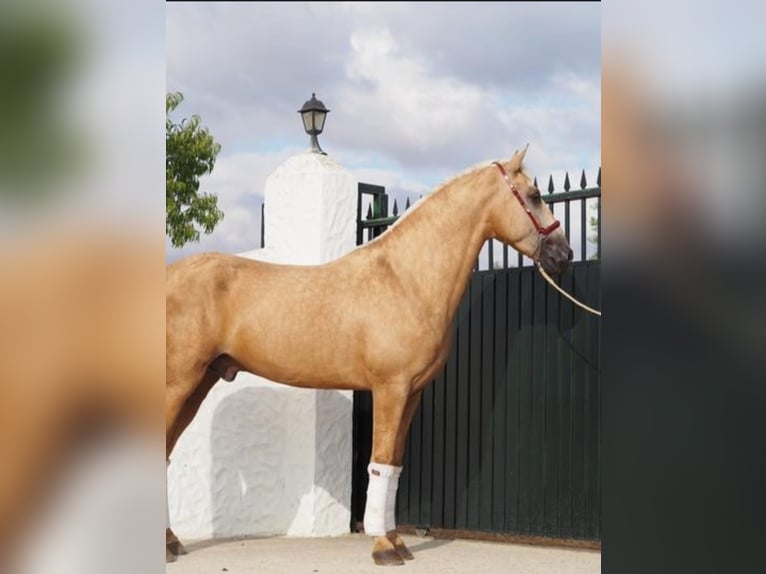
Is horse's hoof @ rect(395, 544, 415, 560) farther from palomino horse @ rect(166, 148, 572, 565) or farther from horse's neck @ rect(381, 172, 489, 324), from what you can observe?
horse's neck @ rect(381, 172, 489, 324)

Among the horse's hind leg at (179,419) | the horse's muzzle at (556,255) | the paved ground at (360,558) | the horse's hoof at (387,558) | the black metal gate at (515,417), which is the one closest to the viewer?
the paved ground at (360,558)

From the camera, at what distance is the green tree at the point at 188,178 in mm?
13812

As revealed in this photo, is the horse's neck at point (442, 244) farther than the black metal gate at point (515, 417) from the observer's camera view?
No

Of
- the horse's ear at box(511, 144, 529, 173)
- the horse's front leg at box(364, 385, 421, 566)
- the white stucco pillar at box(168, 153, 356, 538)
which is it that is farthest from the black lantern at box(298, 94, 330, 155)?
the horse's front leg at box(364, 385, 421, 566)

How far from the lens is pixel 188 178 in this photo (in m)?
14.3

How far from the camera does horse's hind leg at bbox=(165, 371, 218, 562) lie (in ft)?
18.7

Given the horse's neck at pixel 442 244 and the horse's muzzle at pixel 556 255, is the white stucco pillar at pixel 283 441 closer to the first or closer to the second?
the horse's neck at pixel 442 244

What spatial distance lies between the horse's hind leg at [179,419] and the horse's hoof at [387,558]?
1321 mm

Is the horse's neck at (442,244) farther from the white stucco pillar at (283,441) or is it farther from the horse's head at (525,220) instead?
the white stucco pillar at (283,441)

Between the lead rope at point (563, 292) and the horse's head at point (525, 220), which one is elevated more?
the horse's head at point (525, 220)

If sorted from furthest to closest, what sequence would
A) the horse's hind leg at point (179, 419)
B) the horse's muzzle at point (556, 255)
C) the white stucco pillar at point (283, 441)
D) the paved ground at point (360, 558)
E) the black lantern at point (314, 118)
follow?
the black lantern at point (314, 118) → the white stucco pillar at point (283, 441) → the horse's hind leg at point (179, 419) → the horse's muzzle at point (556, 255) → the paved ground at point (360, 558)

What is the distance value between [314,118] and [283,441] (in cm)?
266

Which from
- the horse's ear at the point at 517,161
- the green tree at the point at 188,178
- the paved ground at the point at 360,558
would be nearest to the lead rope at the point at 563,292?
the horse's ear at the point at 517,161

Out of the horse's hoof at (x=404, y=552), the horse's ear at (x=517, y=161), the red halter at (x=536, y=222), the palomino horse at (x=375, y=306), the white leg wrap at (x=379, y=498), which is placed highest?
the horse's ear at (x=517, y=161)
